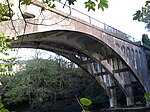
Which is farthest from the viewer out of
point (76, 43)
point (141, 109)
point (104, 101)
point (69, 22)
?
point (104, 101)

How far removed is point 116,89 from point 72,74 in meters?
5.76

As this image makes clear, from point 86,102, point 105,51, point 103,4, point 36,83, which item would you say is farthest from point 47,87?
point 86,102

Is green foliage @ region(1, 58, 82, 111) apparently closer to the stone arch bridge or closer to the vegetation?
the vegetation

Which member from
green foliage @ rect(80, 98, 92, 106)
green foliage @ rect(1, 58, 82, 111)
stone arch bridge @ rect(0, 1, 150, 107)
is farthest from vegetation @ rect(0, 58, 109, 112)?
green foliage @ rect(80, 98, 92, 106)

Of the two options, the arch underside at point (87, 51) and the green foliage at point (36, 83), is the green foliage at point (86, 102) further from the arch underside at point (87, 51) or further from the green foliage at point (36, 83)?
the green foliage at point (36, 83)

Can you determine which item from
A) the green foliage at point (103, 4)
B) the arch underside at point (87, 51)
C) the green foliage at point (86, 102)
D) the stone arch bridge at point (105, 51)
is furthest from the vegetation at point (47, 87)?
the green foliage at point (86, 102)

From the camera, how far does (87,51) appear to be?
760 inches

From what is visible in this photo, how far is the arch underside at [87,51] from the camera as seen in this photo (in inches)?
651

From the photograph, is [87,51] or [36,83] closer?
[87,51]

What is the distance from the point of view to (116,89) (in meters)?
24.9

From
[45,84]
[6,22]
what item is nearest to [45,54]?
[45,84]

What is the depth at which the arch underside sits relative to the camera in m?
16.5

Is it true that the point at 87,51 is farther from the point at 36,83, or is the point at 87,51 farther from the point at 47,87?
the point at 47,87

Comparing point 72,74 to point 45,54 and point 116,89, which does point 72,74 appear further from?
point 116,89
